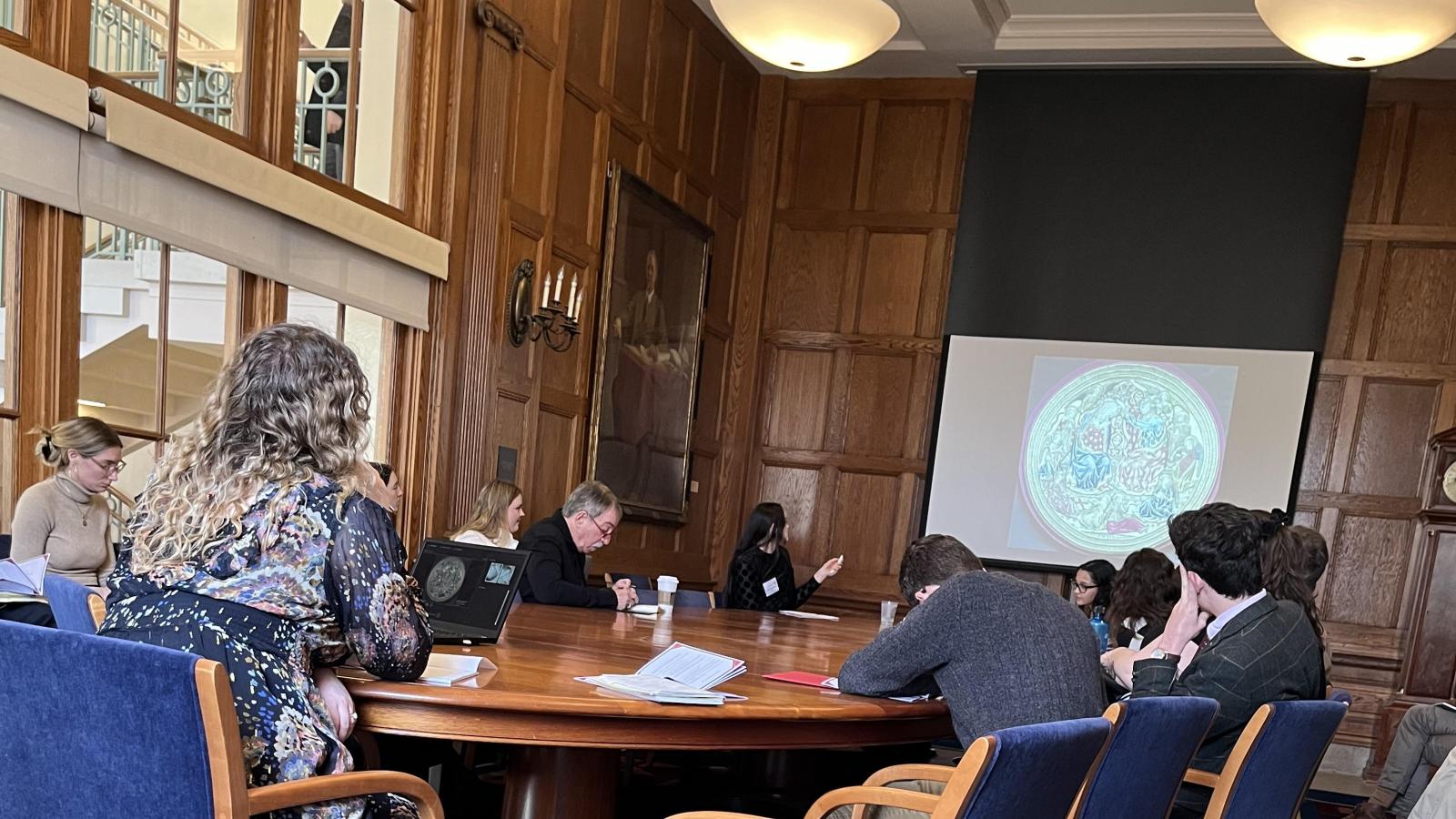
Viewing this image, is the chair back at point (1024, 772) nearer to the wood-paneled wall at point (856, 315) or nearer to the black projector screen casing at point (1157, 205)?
the black projector screen casing at point (1157, 205)

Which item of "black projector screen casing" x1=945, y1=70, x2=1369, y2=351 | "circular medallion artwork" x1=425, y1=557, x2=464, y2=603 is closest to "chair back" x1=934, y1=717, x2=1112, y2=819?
"circular medallion artwork" x1=425, y1=557, x2=464, y2=603

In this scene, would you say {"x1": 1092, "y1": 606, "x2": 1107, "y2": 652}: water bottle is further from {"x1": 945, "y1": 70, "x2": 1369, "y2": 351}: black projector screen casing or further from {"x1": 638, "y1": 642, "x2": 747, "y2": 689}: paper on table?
{"x1": 945, "y1": 70, "x2": 1369, "y2": 351}: black projector screen casing

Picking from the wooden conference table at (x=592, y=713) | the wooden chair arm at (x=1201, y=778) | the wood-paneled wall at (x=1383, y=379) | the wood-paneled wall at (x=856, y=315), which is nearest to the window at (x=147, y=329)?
the wooden conference table at (x=592, y=713)

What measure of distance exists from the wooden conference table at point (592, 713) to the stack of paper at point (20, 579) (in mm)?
1366

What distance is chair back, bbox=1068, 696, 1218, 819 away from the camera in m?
2.18

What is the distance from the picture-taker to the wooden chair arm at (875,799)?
85.3 inches

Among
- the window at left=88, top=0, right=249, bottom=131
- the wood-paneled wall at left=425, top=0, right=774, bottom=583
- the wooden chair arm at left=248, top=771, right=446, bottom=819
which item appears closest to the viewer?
the wooden chair arm at left=248, top=771, right=446, bottom=819

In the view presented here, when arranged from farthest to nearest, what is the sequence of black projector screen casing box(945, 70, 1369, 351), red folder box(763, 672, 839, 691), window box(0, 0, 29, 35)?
1. black projector screen casing box(945, 70, 1369, 351)
2. window box(0, 0, 29, 35)
3. red folder box(763, 672, 839, 691)

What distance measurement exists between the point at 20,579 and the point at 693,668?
2.13 metres

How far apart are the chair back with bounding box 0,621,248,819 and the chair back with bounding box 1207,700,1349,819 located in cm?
200

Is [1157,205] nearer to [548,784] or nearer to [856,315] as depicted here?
[856,315]

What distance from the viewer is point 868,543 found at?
936 cm

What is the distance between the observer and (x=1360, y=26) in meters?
5.48

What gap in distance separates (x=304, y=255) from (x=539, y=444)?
82.4 inches
